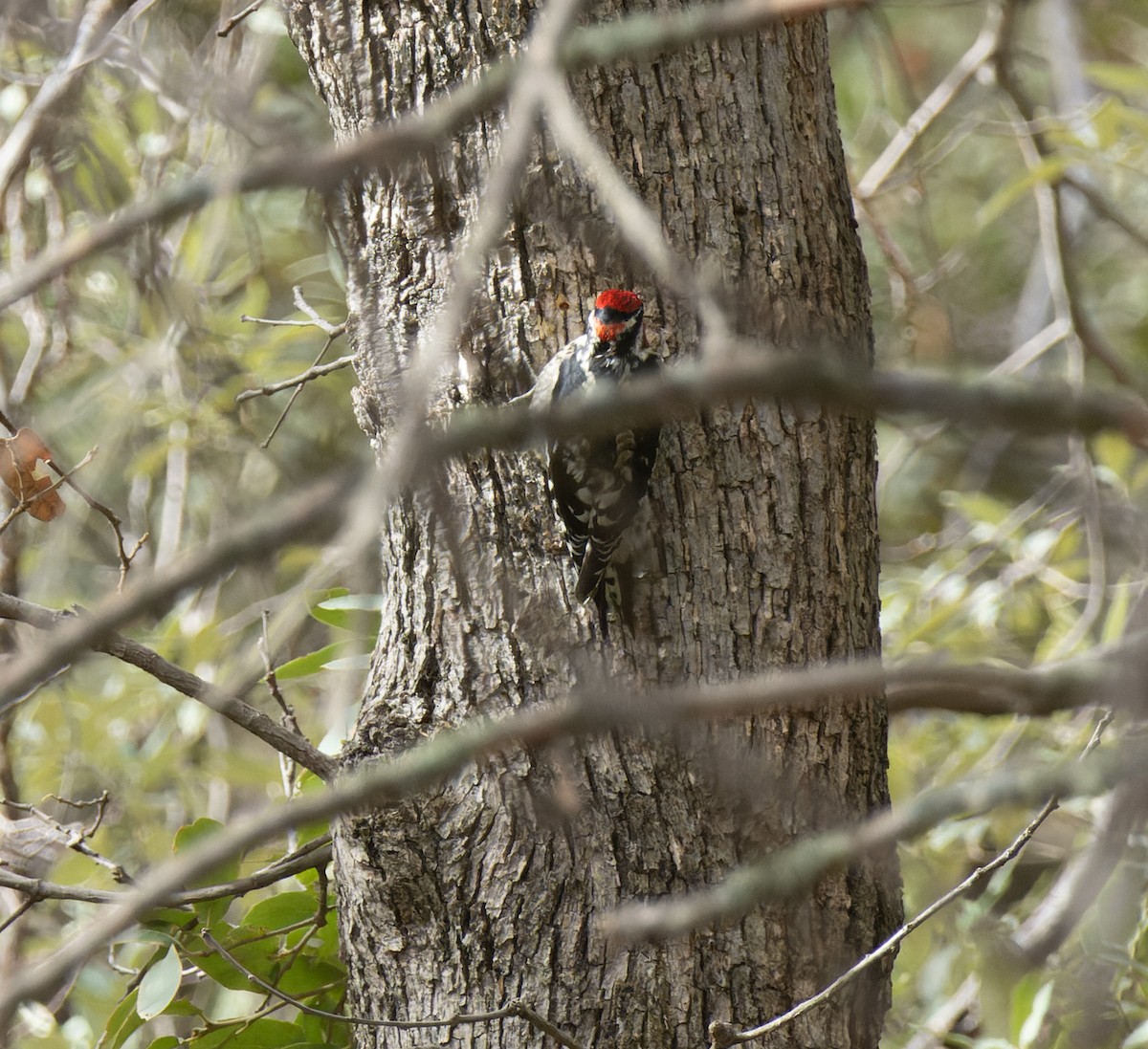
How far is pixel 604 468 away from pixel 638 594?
0.40 m

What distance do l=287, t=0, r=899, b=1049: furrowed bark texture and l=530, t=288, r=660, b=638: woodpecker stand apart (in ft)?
0.11

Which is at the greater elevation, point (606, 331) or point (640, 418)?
point (606, 331)

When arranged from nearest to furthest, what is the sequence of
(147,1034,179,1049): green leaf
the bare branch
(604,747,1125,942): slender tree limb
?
1. (604,747,1125,942): slender tree limb
2. the bare branch
3. (147,1034,179,1049): green leaf

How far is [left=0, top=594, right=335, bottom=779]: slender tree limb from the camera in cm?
166

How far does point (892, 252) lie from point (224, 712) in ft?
8.62

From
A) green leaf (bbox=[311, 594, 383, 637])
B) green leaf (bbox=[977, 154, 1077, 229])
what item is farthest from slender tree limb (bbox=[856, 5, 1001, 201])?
green leaf (bbox=[311, 594, 383, 637])

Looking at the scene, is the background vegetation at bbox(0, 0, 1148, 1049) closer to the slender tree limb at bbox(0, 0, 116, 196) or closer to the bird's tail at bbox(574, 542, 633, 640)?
the slender tree limb at bbox(0, 0, 116, 196)

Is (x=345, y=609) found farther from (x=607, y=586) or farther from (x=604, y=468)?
(x=607, y=586)

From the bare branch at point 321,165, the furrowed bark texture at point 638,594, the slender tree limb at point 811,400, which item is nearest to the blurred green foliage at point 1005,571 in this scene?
the furrowed bark texture at point 638,594

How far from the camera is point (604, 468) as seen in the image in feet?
6.93

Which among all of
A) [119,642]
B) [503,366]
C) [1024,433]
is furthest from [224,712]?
[1024,433]

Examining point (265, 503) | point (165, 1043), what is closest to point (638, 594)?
point (165, 1043)

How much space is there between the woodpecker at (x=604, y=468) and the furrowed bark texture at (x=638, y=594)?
0.03 m

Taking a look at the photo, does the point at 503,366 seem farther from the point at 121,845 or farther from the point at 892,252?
the point at 121,845
